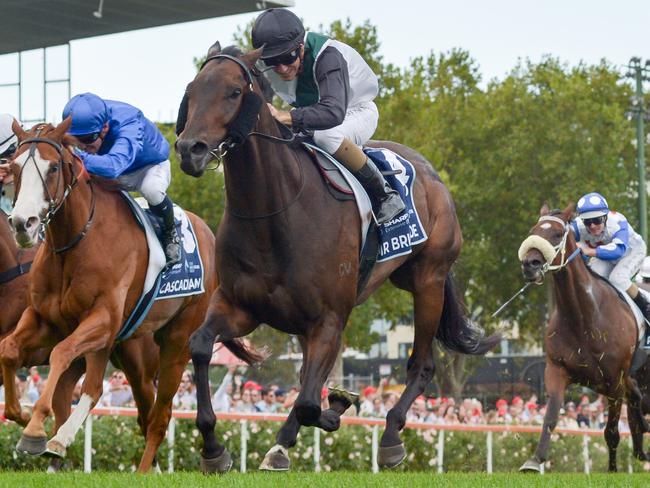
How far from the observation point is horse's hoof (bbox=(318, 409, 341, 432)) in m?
6.29

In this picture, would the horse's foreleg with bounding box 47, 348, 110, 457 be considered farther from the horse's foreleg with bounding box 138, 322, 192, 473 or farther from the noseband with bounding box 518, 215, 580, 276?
the noseband with bounding box 518, 215, 580, 276

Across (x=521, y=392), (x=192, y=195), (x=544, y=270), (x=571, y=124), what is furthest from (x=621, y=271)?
(x=571, y=124)

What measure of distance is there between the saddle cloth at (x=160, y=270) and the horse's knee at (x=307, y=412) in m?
1.79

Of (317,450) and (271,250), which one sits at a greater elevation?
(271,250)

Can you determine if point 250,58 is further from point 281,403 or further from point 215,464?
point 281,403

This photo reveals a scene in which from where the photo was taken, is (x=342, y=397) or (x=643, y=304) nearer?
(x=342, y=397)

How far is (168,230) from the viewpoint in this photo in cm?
780

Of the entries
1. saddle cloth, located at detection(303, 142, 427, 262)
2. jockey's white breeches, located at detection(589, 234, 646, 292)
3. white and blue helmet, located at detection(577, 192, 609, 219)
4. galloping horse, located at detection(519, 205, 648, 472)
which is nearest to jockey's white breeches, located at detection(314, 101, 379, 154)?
saddle cloth, located at detection(303, 142, 427, 262)

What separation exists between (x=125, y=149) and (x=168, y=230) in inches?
27.6

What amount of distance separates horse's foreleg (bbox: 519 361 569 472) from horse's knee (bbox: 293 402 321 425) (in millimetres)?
4397

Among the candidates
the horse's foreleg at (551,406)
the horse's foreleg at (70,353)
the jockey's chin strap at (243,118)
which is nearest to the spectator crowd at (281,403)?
the horse's foreleg at (551,406)

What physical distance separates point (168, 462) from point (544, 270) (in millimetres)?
3710

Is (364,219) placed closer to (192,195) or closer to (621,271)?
(621,271)

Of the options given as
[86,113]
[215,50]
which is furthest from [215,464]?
[86,113]
